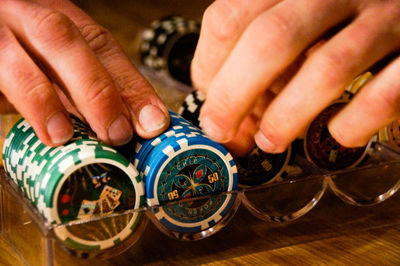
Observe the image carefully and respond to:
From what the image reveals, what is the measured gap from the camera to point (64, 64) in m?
0.83

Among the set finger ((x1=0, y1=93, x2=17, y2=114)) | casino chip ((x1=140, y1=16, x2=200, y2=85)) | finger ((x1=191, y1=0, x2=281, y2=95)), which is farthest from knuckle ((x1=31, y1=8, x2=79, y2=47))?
casino chip ((x1=140, y1=16, x2=200, y2=85))

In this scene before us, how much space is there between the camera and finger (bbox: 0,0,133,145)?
83 centimetres

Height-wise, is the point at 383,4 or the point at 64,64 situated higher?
the point at 383,4

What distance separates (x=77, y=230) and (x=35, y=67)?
10.2 inches

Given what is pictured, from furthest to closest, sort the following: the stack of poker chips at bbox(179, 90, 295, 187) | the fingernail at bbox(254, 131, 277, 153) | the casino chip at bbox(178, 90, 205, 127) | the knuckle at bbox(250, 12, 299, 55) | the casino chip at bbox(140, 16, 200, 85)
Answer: the casino chip at bbox(140, 16, 200, 85) < the casino chip at bbox(178, 90, 205, 127) < the stack of poker chips at bbox(179, 90, 295, 187) < the fingernail at bbox(254, 131, 277, 153) < the knuckle at bbox(250, 12, 299, 55)

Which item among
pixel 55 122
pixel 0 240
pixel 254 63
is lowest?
pixel 0 240

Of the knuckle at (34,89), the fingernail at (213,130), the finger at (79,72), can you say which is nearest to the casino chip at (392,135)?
the fingernail at (213,130)

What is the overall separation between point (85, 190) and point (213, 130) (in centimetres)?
21

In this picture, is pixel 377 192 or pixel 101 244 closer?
pixel 101 244

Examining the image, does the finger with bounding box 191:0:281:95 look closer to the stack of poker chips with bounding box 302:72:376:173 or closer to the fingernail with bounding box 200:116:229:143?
the fingernail with bounding box 200:116:229:143

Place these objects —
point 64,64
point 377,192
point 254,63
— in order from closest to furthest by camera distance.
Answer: point 254,63
point 64,64
point 377,192

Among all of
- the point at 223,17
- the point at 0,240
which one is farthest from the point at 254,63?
the point at 0,240

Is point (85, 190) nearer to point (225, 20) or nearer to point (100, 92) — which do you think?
point (100, 92)

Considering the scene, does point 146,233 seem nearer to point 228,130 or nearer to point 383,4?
point 228,130
